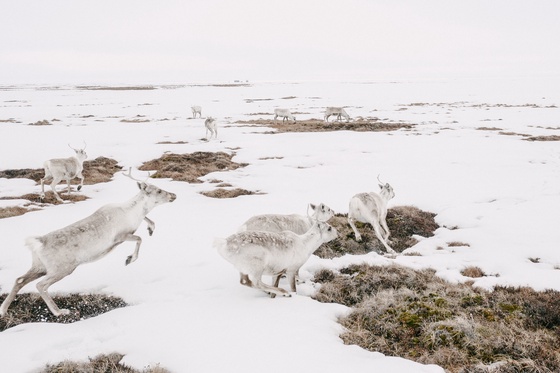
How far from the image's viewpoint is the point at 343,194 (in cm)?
1516

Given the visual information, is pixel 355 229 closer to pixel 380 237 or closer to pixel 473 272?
pixel 380 237

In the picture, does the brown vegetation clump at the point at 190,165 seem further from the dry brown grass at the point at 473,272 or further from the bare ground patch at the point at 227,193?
the dry brown grass at the point at 473,272

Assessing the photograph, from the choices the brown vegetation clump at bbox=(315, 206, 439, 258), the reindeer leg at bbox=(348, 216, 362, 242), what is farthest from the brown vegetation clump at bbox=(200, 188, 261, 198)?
the reindeer leg at bbox=(348, 216, 362, 242)

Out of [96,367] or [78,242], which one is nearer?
[96,367]

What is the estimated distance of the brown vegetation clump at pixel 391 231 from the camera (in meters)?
10.4

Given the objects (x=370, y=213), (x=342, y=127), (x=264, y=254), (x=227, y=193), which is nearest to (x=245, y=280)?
(x=264, y=254)

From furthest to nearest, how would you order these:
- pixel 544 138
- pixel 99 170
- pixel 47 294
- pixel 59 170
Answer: pixel 544 138 → pixel 99 170 → pixel 59 170 → pixel 47 294

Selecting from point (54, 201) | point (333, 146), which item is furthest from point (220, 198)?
point (333, 146)

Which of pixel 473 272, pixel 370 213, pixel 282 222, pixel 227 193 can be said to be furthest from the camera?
pixel 227 193

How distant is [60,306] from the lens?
7320 millimetres

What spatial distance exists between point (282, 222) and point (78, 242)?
4.59m

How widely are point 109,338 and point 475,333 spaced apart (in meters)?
6.02

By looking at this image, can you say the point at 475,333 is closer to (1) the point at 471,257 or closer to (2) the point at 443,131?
(1) the point at 471,257

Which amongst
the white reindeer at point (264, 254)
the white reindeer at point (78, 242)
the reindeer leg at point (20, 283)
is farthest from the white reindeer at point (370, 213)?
the reindeer leg at point (20, 283)
